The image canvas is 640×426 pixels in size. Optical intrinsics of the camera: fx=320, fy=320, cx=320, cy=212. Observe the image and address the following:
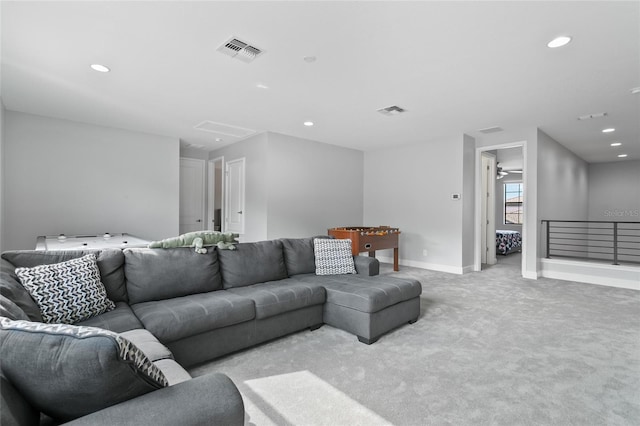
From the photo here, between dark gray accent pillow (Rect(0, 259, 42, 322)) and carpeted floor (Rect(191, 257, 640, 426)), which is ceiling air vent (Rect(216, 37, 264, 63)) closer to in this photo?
→ dark gray accent pillow (Rect(0, 259, 42, 322))

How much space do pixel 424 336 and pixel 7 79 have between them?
16.0ft

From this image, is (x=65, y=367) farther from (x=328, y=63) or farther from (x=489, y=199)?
(x=489, y=199)

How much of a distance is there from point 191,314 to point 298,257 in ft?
4.84

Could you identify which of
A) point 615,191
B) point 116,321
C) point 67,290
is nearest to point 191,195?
point 67,290

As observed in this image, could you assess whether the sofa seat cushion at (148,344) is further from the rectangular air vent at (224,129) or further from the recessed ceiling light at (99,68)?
the rectangular air vent at (224,129)

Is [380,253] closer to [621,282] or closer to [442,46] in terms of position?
[621,282]

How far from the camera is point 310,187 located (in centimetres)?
623

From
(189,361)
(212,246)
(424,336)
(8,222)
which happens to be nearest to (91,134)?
(8,222)

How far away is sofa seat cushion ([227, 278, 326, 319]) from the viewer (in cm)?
257

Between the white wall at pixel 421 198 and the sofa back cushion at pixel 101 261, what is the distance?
511 centimetres

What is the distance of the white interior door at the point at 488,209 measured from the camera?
6.59 meters

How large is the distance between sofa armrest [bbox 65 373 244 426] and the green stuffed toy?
1933 millimetres

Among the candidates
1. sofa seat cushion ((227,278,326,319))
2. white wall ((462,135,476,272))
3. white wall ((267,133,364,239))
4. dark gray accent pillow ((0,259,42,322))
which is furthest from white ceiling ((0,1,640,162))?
sofa seat cushion ((227,278,326,319))

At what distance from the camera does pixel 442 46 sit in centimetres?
263
